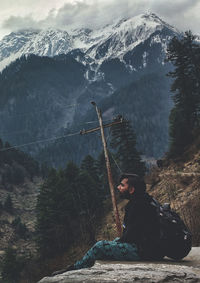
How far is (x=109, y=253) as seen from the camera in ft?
18.9

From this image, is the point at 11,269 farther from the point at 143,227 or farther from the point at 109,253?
the point at 143,227

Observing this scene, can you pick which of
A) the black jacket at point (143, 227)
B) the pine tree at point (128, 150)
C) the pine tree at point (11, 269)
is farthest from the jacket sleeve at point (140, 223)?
the pine tree at point (11, 269)

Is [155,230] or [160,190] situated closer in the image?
[155,230]

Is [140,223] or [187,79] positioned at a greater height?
[187,79]

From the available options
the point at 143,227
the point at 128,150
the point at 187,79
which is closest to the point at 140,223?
the point at 143,227

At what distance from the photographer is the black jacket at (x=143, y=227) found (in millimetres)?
5512

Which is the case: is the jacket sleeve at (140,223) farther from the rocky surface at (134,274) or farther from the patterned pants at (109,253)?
the rocky surface at (134,274)

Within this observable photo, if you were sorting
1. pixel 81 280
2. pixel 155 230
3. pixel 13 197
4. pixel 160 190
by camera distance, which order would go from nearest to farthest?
pixel 81 280, pixel 155 230, pixel 160 190, pixel 13 197

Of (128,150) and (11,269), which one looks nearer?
(11,269)

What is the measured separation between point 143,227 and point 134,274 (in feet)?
3.39

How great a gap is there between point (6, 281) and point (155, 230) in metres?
37.9

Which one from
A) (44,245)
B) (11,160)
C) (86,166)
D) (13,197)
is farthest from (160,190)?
(11,160)

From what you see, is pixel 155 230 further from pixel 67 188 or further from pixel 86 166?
pixel 86 166

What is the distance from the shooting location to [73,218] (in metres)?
37.4
